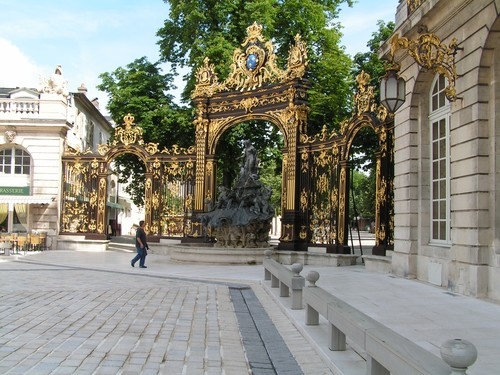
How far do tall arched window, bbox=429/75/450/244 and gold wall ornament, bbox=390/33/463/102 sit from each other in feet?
3.74

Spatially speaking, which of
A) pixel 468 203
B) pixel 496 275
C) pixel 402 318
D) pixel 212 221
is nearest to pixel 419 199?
pixel 468 203

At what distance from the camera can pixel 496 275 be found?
8.91 meters

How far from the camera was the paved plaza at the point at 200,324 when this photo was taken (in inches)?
223

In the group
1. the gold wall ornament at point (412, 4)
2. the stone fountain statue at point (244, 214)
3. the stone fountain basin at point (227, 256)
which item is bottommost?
the stone fountain basin at point (227, 256)

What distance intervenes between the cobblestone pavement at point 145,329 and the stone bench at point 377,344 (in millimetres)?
512

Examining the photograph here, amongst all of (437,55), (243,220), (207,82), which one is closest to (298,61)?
(207,82)

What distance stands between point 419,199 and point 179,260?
902cm

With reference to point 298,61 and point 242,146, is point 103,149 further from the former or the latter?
point 298,61

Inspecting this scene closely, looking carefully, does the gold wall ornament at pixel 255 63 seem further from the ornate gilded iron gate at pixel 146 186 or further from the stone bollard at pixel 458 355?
the stone bollard at pixel 458 355

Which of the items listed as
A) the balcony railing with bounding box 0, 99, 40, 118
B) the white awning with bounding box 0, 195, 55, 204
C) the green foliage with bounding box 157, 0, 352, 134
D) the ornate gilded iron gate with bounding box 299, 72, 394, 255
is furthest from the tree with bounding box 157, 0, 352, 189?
the white awning with bounding box 0, 195, 55, 204

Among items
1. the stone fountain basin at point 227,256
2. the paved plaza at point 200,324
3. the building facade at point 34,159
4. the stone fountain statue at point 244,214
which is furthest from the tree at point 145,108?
the paved plaza at point 200,324

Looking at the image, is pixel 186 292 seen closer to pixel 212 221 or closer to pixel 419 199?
pixel 419 199

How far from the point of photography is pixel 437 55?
1001 cm

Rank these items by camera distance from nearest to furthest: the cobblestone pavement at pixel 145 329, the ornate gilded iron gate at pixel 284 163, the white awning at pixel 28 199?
the cobblestone pavement at pixel 145 329, the ornate gilded iron gate at pixel 284 163, the white awning at pixel 28 199
